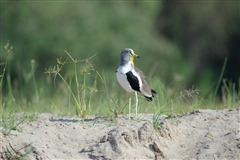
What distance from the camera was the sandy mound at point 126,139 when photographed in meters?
6.46

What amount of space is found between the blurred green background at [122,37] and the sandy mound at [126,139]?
16583mm

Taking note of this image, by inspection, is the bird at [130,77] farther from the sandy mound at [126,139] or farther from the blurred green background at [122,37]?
the blurred green background at [122,37]

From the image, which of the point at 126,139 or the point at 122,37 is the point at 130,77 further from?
the point at 122,37

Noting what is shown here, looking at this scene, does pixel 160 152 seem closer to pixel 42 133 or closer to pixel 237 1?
pixel 42 133

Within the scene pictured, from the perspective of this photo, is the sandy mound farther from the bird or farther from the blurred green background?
the blurred green background

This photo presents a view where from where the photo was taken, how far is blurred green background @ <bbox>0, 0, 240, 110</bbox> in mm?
28266

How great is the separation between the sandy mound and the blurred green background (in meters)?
16.6

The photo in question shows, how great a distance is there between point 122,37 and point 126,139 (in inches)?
958

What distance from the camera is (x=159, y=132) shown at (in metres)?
6.82

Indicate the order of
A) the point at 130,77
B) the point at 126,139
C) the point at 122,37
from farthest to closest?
the point at 122,37 < the point at 130,77 < the point at 126,139

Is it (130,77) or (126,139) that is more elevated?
(130,77)

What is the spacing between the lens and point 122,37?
30.8 m

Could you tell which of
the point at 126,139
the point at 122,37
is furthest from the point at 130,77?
the point at 122,37

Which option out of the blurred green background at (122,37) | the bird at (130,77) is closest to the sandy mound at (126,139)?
the bird at (130,77)
